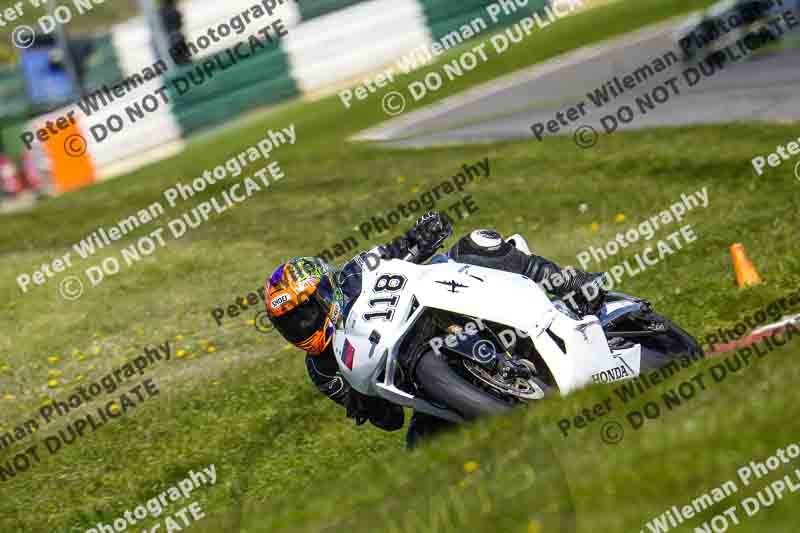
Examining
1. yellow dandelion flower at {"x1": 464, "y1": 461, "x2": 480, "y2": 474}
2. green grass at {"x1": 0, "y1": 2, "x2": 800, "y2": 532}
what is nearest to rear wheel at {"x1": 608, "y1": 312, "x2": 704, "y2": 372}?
green grass at {"x1": 0, "y1": 2, "x2": 800, "y2": 532}

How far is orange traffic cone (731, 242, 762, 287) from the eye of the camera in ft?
31.3

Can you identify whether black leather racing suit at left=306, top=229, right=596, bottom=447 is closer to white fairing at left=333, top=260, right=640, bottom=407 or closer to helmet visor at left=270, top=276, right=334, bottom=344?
helmet visor at left=270, top=276, right=334, bottom=344

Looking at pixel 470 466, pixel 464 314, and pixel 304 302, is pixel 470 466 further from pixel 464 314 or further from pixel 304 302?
pixel 304 302

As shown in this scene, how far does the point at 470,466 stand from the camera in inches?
208

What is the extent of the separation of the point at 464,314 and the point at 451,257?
2.47ft

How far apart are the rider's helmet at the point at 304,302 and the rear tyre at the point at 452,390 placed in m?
0.70

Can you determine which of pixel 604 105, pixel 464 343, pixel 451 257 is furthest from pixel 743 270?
pixel 604 105

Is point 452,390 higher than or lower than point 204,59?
higher

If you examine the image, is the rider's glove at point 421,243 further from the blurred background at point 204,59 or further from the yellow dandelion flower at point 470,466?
the blurred background at point 204,59

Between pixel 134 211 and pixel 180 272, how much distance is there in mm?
5409

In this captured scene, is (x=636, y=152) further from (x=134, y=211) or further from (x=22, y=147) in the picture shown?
(x=22, y=147)

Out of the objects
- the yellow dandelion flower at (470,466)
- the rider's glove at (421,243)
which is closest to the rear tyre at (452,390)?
the yellow dandelion flower at (470,466)

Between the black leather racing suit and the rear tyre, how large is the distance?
664mm

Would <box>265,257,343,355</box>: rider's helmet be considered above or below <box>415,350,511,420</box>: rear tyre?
above
